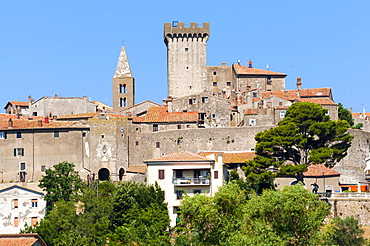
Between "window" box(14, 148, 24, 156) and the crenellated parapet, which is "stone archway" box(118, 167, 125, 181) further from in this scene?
the crenellated parapet

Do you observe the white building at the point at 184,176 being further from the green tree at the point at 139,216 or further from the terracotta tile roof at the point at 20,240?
the terracotta tile roof at the point at 20,240

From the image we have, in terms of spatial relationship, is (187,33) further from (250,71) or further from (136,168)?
(136,168)

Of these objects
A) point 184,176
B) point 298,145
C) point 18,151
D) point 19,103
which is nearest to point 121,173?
point 18,151

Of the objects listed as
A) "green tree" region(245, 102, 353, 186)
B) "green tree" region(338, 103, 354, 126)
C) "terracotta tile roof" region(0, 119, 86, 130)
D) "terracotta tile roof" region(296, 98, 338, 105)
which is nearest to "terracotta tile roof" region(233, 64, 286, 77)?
"green tree" region(338, 103, 354, 126)

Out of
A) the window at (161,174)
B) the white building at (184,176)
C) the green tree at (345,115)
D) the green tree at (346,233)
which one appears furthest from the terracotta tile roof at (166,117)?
the green tree at (346,233)

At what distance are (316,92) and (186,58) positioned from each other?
58.4 ft

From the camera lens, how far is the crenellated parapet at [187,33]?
368ft

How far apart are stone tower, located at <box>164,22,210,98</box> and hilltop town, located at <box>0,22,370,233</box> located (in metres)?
0.13

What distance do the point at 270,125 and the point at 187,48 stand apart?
78.9 feet

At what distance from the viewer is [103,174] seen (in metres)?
91.2

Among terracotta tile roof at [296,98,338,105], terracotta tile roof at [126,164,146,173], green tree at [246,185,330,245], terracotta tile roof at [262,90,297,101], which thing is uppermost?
terracotta tile roof at [262,90,297,101]

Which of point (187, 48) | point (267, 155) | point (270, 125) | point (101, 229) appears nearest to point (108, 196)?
point (101, 229)

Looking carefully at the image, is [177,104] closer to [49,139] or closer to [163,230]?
[49,139]

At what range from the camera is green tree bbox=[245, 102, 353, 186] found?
72.5m
